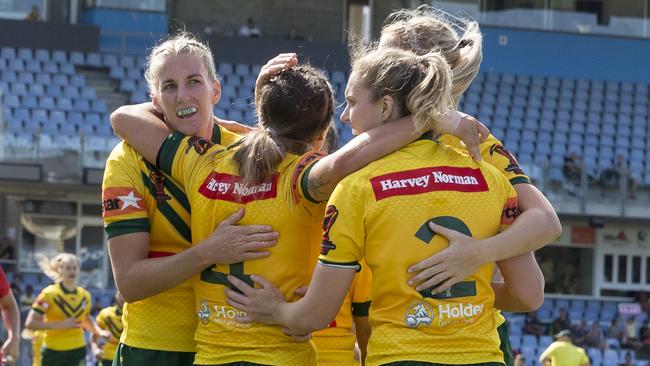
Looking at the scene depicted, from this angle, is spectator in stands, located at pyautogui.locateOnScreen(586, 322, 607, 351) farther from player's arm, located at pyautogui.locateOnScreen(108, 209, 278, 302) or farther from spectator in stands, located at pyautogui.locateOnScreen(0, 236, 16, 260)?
player's arm, located at pyautogui.locateOnScreen(108, 209, 278, 302)

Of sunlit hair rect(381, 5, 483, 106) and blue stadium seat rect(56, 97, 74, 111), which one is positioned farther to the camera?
blue stadium seat rect(56, 97, 74, 111)

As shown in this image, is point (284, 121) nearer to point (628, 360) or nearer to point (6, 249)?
point (628, 360)

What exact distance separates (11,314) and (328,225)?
171 inches

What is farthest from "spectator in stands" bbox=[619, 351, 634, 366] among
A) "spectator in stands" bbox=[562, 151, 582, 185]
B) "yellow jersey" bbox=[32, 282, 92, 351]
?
"yellow jersey" bbox=[32, 282, 92, 351]

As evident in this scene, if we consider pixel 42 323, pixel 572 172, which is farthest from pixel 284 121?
pixel 572 172

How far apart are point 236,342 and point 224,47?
2272 cm

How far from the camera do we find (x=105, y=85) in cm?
2559

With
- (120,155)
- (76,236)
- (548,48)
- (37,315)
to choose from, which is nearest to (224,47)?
(76,236)

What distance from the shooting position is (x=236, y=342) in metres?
4.01

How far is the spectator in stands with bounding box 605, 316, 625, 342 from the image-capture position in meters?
22.3

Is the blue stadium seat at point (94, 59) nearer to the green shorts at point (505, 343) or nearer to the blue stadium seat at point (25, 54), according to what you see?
the blue stadium seat at point (25, 54)

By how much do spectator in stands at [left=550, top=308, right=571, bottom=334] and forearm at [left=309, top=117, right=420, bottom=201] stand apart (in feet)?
61.4

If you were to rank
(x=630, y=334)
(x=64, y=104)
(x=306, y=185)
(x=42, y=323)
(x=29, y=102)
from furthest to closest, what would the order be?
1. (x=64, y=104)
2. (x=29, y=102)
3. (x=630, y=334)
4. (x=42, y=323)
5. (x=306, y=185)

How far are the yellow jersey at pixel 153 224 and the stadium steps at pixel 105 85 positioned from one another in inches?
810
